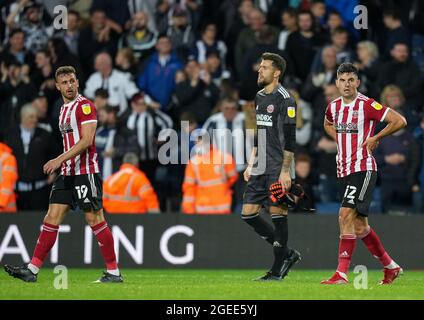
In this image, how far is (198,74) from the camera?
16.5 metres

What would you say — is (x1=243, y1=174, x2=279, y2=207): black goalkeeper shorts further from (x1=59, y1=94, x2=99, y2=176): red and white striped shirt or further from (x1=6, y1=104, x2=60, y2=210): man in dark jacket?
(x1=6, y1=104, x2=60, y2=210): man in dark jacket

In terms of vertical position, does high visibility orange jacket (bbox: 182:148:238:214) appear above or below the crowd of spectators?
below

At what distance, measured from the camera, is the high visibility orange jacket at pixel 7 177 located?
48.2ft

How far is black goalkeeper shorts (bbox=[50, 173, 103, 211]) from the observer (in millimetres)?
10852

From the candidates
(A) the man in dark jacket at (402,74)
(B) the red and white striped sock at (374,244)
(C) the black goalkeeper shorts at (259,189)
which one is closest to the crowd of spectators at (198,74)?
(A) the man in dark jacket at (402,74)

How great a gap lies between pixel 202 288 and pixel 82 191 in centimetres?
156

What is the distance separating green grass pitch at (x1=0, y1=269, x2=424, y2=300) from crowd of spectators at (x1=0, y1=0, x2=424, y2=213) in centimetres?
302

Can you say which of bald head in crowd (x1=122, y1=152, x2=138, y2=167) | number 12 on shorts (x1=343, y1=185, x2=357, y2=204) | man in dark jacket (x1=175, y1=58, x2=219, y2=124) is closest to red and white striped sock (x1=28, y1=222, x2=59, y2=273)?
number 12 on shorts (x1=343, y1=185, x2=357, y2=204)

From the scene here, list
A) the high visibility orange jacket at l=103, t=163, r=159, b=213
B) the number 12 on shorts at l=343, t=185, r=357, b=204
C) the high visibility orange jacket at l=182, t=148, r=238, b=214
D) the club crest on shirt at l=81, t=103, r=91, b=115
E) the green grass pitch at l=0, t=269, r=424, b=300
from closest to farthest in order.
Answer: the green grass pitch at l=0, t=269, r=424, b=300 → the number 12 on shorts at l=343, t=185, r=357, b=204 → the club crest on shirt at l=81, t=103, r=91, b=115 → the high visibility orange jacket at l=103, t=163, r=159, b=213 → the high visibility orange jacket at l=182, t=148, r=238, b=214

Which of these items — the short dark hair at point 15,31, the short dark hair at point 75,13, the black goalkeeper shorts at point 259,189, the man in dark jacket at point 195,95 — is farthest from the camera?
the short dark hair at point 75,13

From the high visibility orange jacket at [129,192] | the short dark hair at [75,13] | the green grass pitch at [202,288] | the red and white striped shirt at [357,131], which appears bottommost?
the green grass pitch at [202,288]

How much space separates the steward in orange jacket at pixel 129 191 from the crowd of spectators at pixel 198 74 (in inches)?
26.0

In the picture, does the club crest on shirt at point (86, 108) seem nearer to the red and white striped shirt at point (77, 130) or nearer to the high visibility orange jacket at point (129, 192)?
the red and white striped shirt at point (77, 130)

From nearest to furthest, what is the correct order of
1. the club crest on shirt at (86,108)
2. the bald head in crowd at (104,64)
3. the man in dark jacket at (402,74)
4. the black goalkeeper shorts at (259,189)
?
the club crest on shirt at (86,108) < the black goalkeeper shorts at (259,189) < the man in dark jacket at (402,74) < the bald head in crowd at (104,64)
